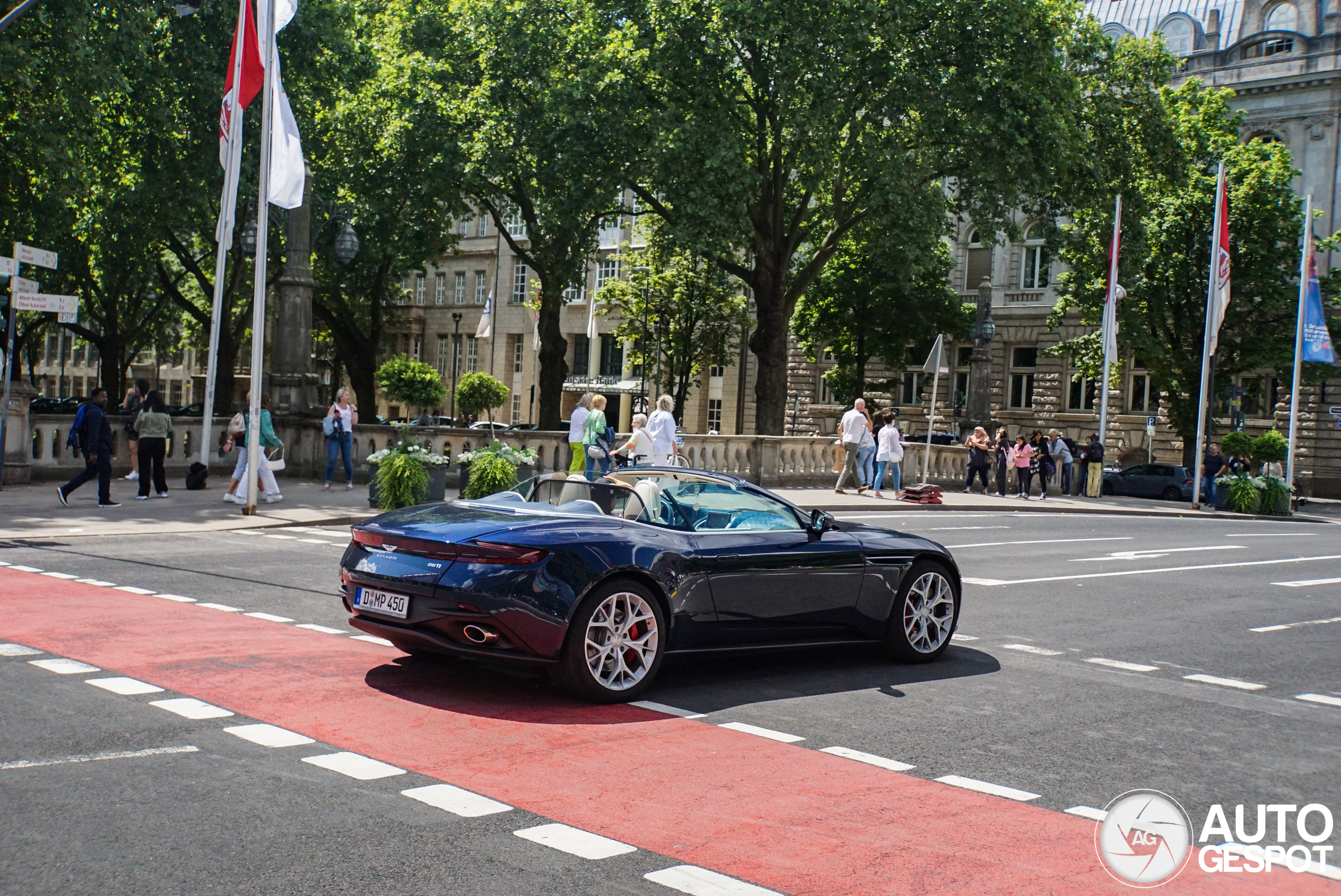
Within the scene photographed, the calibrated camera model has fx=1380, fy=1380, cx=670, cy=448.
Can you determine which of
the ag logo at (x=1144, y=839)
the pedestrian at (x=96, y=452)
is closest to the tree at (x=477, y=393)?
the pedestrian at (x=96, y=452)

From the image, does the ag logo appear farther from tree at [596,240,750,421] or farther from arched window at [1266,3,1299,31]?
arched window at [1266,3,1299,31]

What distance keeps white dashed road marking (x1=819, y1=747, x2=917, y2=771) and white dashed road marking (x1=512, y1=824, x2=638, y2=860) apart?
176 centimetres

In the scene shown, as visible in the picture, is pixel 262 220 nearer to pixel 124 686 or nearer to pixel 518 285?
pixel 124 686

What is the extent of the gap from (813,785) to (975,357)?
112ft

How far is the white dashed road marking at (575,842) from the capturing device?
4.72m

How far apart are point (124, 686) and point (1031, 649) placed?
6.10 meters

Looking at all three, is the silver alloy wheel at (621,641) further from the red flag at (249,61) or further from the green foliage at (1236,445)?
the green foliage at (1236,445)

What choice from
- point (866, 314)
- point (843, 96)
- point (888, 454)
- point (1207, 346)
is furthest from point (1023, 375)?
point (843, 96)

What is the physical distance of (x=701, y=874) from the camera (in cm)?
453

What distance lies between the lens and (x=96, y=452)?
18.7 m

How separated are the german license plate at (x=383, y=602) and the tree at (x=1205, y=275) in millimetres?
38752

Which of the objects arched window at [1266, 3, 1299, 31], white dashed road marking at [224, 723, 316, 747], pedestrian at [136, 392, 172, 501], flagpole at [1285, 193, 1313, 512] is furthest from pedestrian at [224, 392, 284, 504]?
arched window at [1266, 3, 1299, 31]

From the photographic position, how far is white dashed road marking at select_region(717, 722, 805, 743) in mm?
6703

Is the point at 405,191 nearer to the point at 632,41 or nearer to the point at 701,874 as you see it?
the point at 632,41
